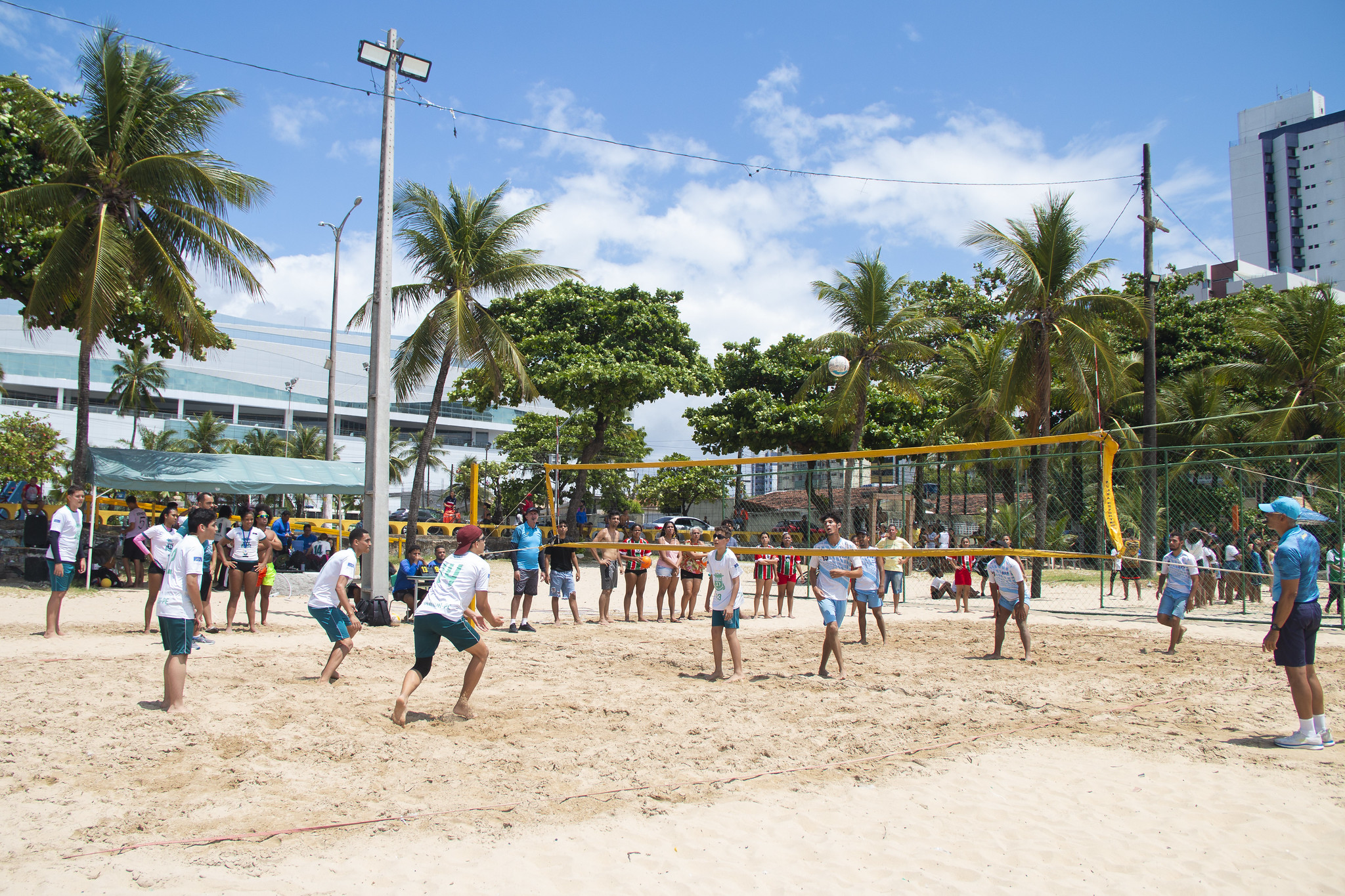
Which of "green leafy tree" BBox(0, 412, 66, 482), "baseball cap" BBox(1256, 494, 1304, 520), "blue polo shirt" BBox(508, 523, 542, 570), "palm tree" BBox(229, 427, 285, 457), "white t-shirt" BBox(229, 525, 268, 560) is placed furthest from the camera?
"palm tree" BBox(229, 427, 285, 457)

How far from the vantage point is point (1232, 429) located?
2256 cm

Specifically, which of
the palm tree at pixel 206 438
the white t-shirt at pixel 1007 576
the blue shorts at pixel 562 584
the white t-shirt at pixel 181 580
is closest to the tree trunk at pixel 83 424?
the blue shorts at pixel 562 584

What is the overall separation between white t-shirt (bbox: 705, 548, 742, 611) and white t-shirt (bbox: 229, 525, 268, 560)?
17.8ft

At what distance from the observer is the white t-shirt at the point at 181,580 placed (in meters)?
5.71

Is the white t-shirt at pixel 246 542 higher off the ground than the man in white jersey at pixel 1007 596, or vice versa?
the white t-shirt at pixel 246 542

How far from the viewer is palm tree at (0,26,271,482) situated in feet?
43.7

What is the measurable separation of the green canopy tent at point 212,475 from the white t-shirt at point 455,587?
291 inches

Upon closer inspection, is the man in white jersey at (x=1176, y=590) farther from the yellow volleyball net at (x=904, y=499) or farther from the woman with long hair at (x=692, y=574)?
the woman with long hair at (x=692, y=574)

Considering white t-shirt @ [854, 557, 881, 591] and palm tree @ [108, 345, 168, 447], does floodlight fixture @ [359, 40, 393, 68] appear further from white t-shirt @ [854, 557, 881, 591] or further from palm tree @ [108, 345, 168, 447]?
palm tree @ [108, 345, 168, 447]

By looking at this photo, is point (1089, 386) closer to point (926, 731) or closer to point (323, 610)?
point (926, 731)

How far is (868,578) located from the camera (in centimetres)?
928

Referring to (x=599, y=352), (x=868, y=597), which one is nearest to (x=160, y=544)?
(x=868, y=597)

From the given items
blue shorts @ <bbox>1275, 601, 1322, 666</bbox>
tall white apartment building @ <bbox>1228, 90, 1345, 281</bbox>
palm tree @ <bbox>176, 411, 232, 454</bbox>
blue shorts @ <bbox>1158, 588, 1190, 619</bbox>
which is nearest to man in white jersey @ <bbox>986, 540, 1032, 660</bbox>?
blue shorts @ <bbox>1158, 588, 1190, 619</bbox>

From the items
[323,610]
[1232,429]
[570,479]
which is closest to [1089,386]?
[1232,429]
